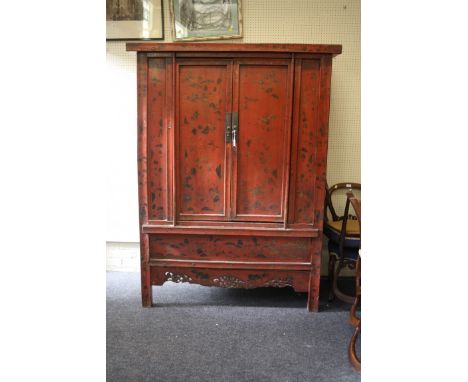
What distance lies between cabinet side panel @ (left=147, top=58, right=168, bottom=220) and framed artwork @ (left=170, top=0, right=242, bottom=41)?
782 mm

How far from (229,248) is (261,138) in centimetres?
81

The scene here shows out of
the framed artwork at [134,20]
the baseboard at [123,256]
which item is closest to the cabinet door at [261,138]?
the framed artwork at [134,20]

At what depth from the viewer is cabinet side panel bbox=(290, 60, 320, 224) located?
2.33m

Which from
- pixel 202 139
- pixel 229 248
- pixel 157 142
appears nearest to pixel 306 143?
pixel 202 139

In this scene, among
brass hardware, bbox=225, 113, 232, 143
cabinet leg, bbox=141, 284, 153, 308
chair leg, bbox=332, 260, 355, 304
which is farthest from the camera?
chair leg, bbox=332, 260, 355, 304

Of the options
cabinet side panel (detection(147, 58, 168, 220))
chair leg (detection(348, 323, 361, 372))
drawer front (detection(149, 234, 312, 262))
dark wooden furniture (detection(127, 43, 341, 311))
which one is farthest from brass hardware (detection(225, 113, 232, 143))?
chair leg (detection(348, 323, 361, 372))

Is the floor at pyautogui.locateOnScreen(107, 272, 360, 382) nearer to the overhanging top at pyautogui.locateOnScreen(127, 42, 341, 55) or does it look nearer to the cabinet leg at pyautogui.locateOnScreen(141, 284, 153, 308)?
the cabinet leg at pyautogui.locateOnScreen(141, 284, 153, 308)

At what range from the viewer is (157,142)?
2.41m

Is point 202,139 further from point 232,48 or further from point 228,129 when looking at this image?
point 232,48

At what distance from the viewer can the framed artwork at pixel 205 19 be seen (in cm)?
290
